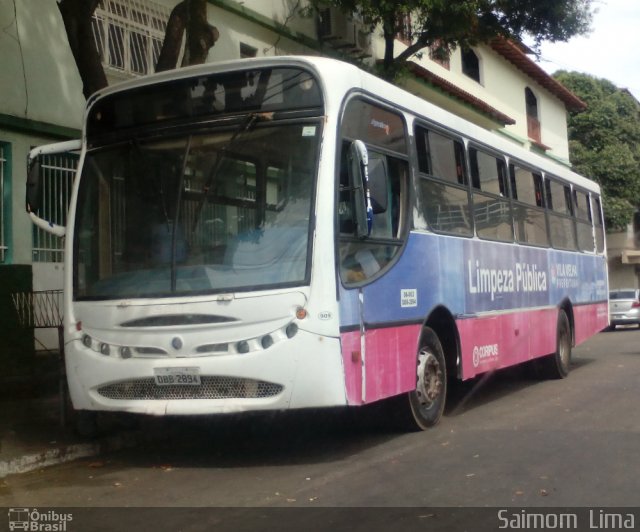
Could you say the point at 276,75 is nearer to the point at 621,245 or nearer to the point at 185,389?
the point at 185,389

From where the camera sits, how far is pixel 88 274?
7.66m

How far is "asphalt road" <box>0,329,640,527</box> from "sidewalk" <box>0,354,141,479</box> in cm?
15

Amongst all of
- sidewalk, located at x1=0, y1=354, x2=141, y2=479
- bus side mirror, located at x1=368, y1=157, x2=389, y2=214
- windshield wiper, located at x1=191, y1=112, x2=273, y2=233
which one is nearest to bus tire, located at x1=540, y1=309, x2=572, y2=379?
bus side mirror, located at x1=368, y1=157, x2=389, y2=214

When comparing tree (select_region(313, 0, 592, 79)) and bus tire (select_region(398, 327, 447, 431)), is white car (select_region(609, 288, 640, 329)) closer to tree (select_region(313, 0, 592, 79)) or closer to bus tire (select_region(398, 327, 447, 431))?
tree (select_region(313, 0, 592, 79))

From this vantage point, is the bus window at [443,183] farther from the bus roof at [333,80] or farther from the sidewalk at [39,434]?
the sidewalk at [39,434]

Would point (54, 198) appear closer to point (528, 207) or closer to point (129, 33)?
point (129, 33)

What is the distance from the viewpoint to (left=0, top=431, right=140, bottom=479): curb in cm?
736

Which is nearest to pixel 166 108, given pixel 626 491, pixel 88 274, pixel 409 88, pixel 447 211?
pixel 88 274

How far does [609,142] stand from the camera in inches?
1661

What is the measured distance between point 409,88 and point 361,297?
1641 cm
